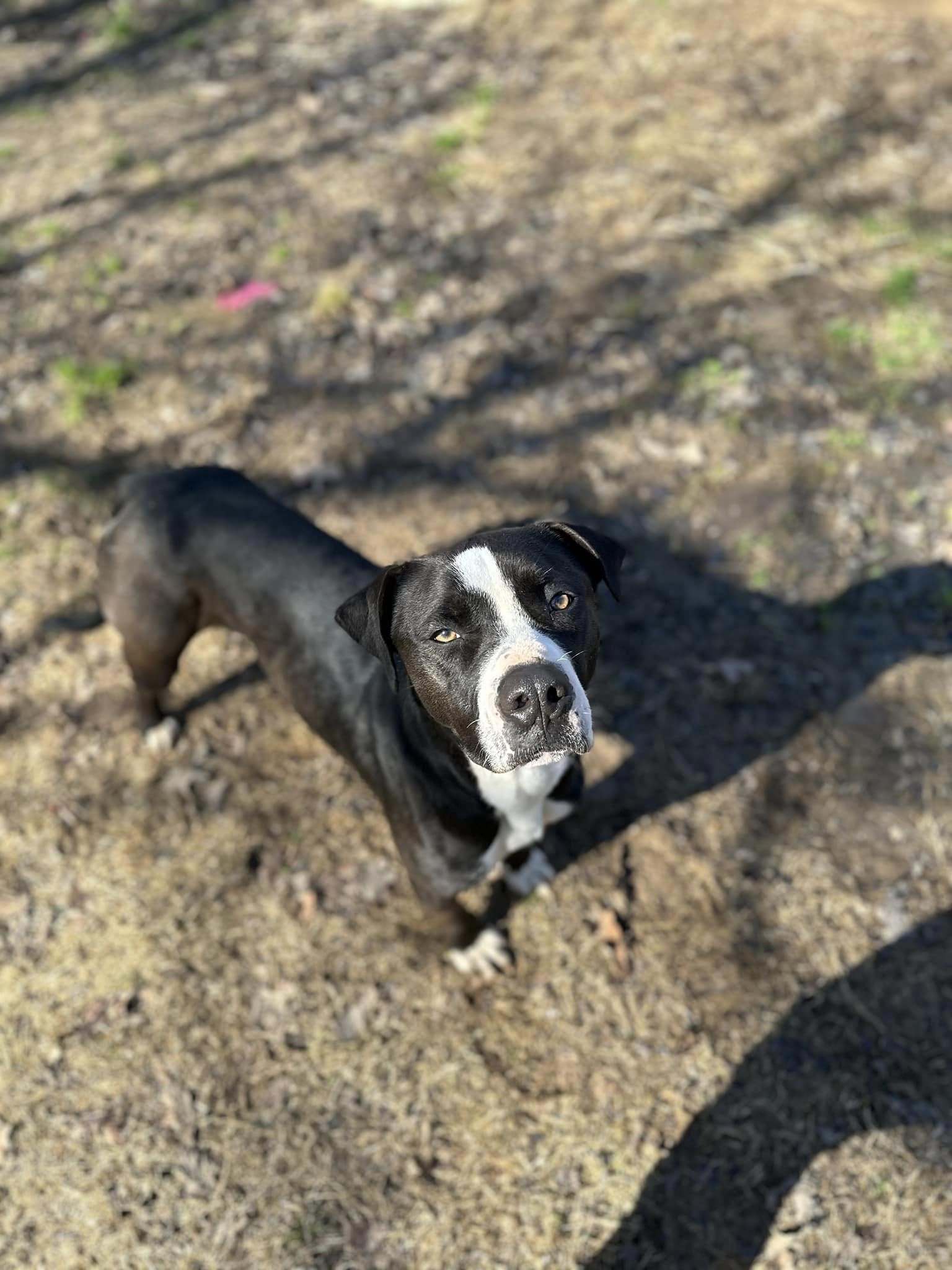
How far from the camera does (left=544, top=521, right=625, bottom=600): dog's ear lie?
3.09 meters

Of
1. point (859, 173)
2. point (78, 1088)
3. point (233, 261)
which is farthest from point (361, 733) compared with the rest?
point (859, 173)

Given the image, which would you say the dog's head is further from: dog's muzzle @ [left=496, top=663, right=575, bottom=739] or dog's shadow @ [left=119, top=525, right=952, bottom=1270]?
dog's shadow @ [left=119, top=525, right=952, bottom=1270]

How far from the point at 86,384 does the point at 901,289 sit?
560 cm

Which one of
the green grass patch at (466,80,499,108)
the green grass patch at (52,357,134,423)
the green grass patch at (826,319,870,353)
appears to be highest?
the green grass patch at (466,80,499,108)

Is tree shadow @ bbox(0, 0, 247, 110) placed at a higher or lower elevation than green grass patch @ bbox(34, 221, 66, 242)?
higher

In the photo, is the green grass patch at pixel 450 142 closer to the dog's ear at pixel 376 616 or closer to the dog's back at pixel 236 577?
the dog's back at pixel 236 577

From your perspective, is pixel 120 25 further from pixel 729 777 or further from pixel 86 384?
pixel 729 777

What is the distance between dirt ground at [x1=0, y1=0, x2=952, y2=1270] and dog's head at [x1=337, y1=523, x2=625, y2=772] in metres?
1.68

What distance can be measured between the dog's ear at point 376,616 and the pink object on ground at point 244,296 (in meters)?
4.50

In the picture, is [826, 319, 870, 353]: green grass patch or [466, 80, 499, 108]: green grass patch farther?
[466, 80, 499, 108]: green grass patch

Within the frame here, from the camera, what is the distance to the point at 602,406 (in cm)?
595

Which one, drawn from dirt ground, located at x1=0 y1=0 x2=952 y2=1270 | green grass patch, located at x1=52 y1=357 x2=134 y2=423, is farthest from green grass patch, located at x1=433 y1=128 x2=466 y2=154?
green grass patch, located at x1=52 y1=357 x2=134 y2=423

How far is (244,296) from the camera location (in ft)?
22.2

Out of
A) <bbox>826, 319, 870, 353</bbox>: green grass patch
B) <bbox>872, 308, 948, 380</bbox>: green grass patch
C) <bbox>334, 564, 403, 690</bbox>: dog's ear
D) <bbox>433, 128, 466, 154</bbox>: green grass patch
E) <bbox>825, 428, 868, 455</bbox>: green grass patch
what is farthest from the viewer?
<bbox>433, 128, 466, 154</bbox>: green grass patch
